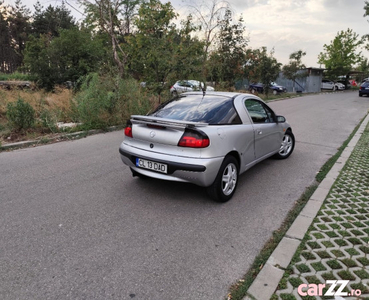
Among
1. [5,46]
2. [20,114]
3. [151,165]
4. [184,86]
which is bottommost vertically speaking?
[151,165]

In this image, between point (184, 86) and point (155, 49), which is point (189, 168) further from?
point (184, 86)

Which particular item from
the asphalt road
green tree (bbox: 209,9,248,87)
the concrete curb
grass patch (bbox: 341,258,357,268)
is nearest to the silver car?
the asphalt road

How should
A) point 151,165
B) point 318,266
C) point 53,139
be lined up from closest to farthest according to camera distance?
point 318,266 → point 151,165 → point 53,139

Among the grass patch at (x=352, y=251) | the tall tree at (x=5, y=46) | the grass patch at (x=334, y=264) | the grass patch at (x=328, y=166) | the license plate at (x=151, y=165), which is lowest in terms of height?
the grass patch at (x=334, y=264)

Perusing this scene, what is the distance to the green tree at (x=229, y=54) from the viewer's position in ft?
58.3

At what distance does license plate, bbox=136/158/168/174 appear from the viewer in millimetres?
3773

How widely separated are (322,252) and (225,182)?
5.25 feet

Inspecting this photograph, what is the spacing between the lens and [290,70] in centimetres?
3212

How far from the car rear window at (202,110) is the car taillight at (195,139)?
0.40 metres

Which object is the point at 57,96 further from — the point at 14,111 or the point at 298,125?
the point at 298,125

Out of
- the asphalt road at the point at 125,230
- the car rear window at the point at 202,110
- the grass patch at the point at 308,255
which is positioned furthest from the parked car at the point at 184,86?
the grass patch at the point at 308,255

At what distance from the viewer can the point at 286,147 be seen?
6395 mm

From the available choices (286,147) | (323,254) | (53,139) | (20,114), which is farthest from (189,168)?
(20,114)

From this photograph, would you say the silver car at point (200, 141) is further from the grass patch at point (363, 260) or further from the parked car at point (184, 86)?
the parked car at point (184, 86)
